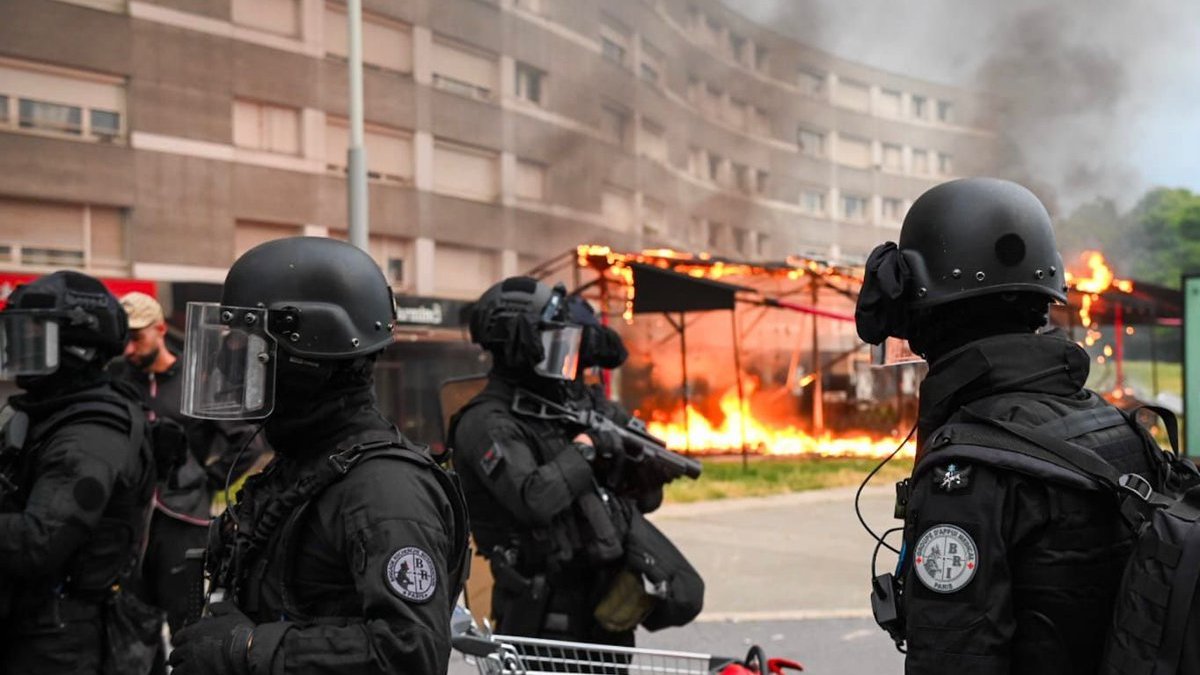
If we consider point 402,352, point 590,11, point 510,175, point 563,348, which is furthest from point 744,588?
point 590,11

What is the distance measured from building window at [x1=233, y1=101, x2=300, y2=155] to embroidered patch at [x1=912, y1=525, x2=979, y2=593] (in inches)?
725

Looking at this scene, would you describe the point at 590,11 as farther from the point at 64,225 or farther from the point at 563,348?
the point at 563,348

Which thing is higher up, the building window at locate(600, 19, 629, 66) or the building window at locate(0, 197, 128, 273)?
the building window at locate(600, 19, 629, 66)

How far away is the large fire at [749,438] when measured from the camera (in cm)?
1359

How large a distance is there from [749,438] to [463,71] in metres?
11.1

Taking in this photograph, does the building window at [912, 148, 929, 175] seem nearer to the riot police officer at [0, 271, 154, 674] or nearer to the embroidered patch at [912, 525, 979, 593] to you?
the riot police officer at [0, 271, 154, 674]

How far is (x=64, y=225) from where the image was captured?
16344 millimetres

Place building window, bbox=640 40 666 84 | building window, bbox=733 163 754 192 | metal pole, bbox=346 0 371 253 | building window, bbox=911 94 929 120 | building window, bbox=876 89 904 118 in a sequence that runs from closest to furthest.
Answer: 1. metal pole, bbox=346 0 371 253
2. building window, bbox=911 94 929 120
3. building window, bbox=876 89 904 118
4. building window, bbox=640 40 666 84
5. building window, bbox=733 163 754 192

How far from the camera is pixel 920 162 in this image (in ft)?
80.3

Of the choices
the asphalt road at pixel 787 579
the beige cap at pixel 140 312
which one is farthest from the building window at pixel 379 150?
the beige cap at pixel 140 312

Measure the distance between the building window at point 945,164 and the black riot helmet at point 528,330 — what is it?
19713 mm

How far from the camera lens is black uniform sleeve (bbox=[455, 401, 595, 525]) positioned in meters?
3.17

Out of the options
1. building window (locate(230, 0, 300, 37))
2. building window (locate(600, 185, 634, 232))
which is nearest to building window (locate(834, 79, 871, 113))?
building window (locate(600, 185, 634, 232))

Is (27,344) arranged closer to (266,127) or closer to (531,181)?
(266,127)
